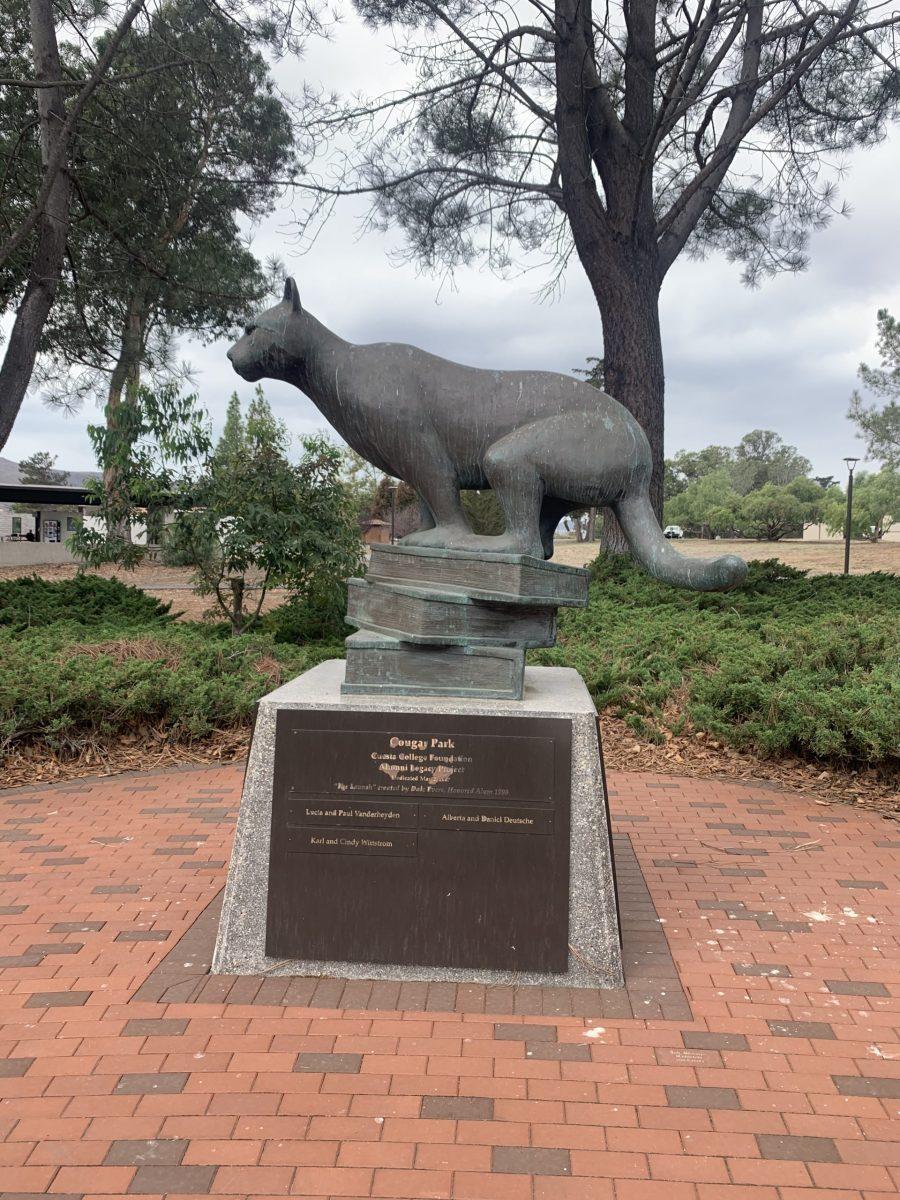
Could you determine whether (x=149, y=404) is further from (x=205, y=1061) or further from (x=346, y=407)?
(x=205, y=1061)

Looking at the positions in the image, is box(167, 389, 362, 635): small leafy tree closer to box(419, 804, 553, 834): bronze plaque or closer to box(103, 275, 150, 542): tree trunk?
box(103, 275, 150, 542): tree trunk

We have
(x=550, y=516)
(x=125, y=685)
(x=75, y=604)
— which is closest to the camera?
(x=550, y=516)

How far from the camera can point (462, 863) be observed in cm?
326

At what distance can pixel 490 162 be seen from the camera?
11.5m

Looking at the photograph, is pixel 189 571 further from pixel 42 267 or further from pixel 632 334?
pixel 632 334

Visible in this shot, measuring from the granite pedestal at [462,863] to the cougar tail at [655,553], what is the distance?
0.58 metres

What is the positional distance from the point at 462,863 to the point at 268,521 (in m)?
Result: 6.39

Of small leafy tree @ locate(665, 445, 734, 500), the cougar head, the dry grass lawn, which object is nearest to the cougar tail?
the cougar head

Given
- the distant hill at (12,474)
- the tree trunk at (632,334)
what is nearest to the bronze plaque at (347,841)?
the tree trunk at (632,334)

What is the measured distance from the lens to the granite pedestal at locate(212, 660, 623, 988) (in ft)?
10.6

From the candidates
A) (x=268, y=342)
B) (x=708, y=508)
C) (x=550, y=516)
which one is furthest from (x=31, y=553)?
(x=708, y=508)

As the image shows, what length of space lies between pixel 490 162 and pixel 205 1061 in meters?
11.3

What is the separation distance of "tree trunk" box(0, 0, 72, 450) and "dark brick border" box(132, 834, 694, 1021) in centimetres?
746

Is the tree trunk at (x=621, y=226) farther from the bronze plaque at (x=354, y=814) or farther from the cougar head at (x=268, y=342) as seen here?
the bronze plaque at (x=354, y=814)
